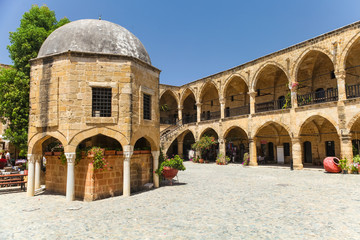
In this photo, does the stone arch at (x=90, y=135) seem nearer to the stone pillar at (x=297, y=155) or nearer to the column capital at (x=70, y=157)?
the column capital at (x=70, y=157)

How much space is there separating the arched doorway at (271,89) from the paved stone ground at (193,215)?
1384cm

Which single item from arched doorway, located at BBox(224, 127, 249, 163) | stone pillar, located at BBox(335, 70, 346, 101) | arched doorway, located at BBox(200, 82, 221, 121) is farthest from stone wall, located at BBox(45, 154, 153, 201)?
arched doorway, located at BBox(200, 82, 221, 121)

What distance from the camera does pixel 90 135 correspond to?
27.3 feet

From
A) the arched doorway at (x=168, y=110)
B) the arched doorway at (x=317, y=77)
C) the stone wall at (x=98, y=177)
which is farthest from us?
the arched doorway at (x=168, y=110)

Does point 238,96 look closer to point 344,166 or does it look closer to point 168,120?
point 168,120

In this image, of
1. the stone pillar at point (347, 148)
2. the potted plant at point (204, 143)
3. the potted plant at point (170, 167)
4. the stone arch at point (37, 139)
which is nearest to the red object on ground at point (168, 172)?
the potted plant at point (170, 167)

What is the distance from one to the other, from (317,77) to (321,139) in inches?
196

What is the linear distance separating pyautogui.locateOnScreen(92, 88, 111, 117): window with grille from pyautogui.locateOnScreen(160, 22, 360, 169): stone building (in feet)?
43.2

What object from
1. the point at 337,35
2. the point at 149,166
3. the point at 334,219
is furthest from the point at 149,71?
the point at 337,35

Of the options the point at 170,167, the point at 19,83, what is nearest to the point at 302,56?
the point at 170,167

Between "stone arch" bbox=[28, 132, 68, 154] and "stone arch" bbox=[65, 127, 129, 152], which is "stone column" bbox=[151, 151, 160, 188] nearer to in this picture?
"stone arch" bbox=[65, 127, 129, 152]

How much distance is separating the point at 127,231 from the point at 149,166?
5.41 m

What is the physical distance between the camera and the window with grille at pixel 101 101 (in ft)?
28.1

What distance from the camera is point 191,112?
31750mm
